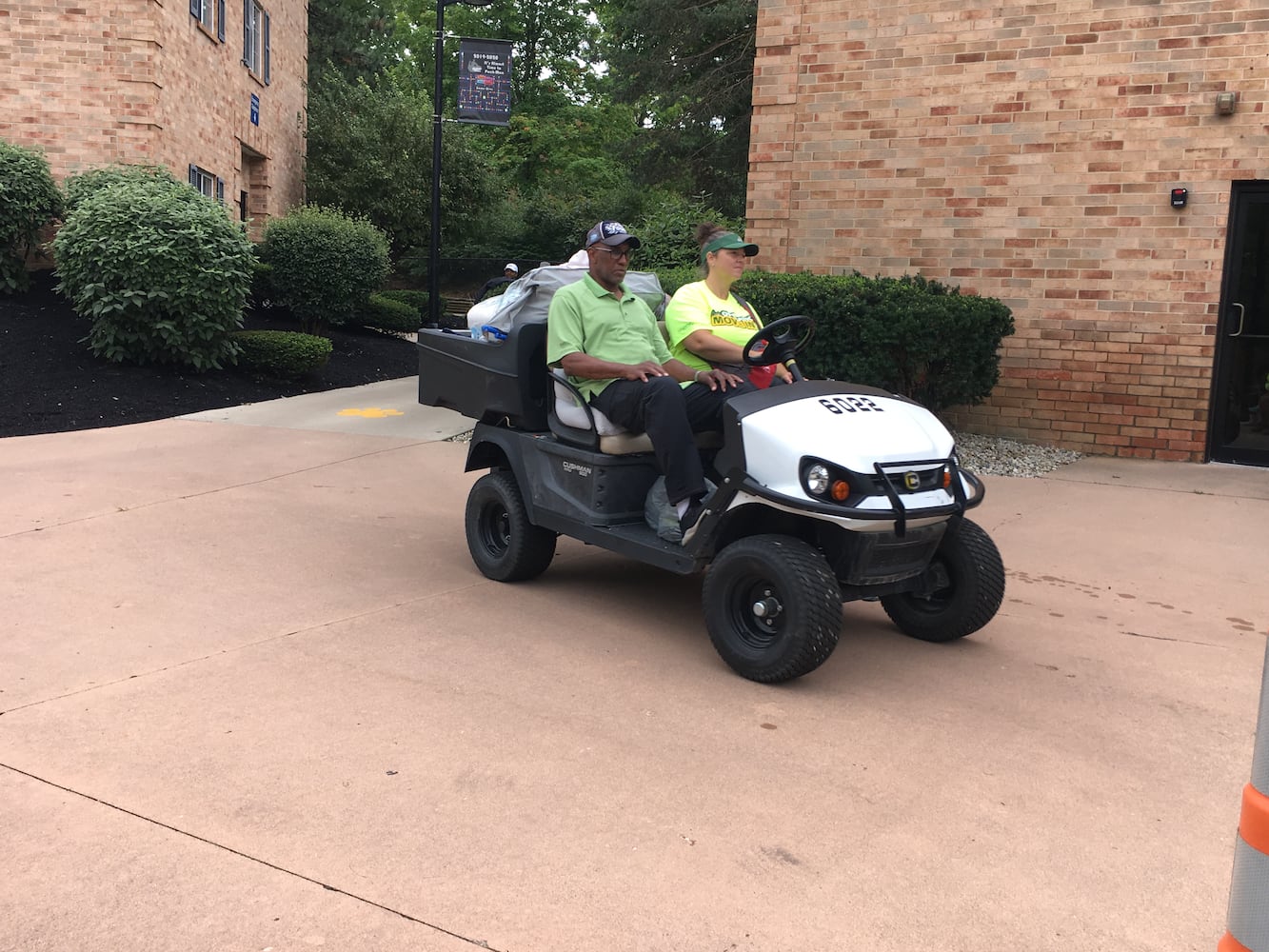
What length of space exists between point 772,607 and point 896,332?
16.5 feet

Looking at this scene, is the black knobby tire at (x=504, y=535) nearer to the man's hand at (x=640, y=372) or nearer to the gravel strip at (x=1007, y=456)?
the man's hand at (x=640, y=372)

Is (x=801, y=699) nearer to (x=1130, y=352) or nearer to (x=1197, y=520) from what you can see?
(x=1197, y=520)

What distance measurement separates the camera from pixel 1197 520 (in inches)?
293

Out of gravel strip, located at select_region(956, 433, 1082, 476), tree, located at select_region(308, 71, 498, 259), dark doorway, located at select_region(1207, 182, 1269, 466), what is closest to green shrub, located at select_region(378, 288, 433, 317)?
tree, located at select_region(308, 71, 498, 259)

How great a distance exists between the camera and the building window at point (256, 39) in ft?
64.4

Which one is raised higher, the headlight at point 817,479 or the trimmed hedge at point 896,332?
the trimmed hedge at point 896,332

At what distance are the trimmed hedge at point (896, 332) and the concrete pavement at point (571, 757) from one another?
111 inches

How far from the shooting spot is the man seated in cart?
183 inches

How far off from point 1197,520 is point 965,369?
93.0 inches

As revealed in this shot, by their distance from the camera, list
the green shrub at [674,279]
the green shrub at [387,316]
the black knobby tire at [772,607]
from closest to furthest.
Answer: the black knobby tire at [772,607], the green shrub at [674,279], the green shrub at [387,316]

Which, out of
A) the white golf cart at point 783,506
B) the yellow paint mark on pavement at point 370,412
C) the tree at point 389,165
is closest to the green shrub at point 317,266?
the yellow paint mark on pavement at point 370,412


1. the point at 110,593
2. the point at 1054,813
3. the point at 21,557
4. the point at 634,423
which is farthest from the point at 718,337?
the point at 21,557

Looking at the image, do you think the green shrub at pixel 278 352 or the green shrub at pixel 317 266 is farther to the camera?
the green shrub at pixel 317 266

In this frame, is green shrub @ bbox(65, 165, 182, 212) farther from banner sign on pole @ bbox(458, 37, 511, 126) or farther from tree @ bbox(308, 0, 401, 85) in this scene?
tree @ bbox(308, 0, 401, 85)
